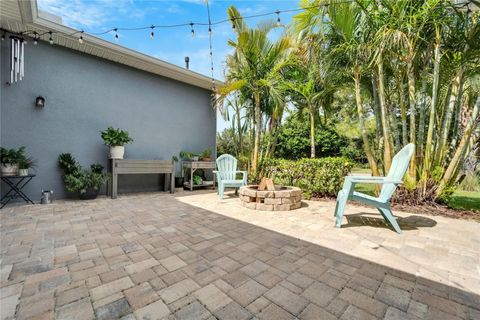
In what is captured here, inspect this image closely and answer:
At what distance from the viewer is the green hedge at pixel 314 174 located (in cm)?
494

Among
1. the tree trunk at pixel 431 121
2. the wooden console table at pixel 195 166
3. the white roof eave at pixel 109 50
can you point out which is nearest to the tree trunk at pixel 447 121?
the tree trunk at pixel 431 121

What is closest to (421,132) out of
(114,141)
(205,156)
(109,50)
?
(205,156)

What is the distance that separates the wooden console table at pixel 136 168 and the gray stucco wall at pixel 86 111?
715 millimetres

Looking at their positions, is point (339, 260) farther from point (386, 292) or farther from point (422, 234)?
point (422, 234)

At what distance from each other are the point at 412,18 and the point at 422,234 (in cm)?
Answer: 343

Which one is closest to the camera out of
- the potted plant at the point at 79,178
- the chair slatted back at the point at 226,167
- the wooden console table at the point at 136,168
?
the potted plant at the point at 79,178

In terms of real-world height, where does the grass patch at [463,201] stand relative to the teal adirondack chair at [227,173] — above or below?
below

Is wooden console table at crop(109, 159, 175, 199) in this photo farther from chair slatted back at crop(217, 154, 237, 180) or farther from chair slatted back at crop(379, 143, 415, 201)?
chair slatted back at crop(379, 143, 415, 201)

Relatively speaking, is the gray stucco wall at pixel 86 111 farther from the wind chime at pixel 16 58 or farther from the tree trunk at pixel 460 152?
the tree trunk at pixel 460 152

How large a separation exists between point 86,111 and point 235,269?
5341mm

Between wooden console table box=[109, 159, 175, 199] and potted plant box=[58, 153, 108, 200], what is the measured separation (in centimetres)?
30

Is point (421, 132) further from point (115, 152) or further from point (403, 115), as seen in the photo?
point (115, 152)

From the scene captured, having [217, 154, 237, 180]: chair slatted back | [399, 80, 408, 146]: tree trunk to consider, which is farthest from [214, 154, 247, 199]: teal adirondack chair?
[399, 80, 408, 146]: tree trunk

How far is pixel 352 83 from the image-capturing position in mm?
5199
